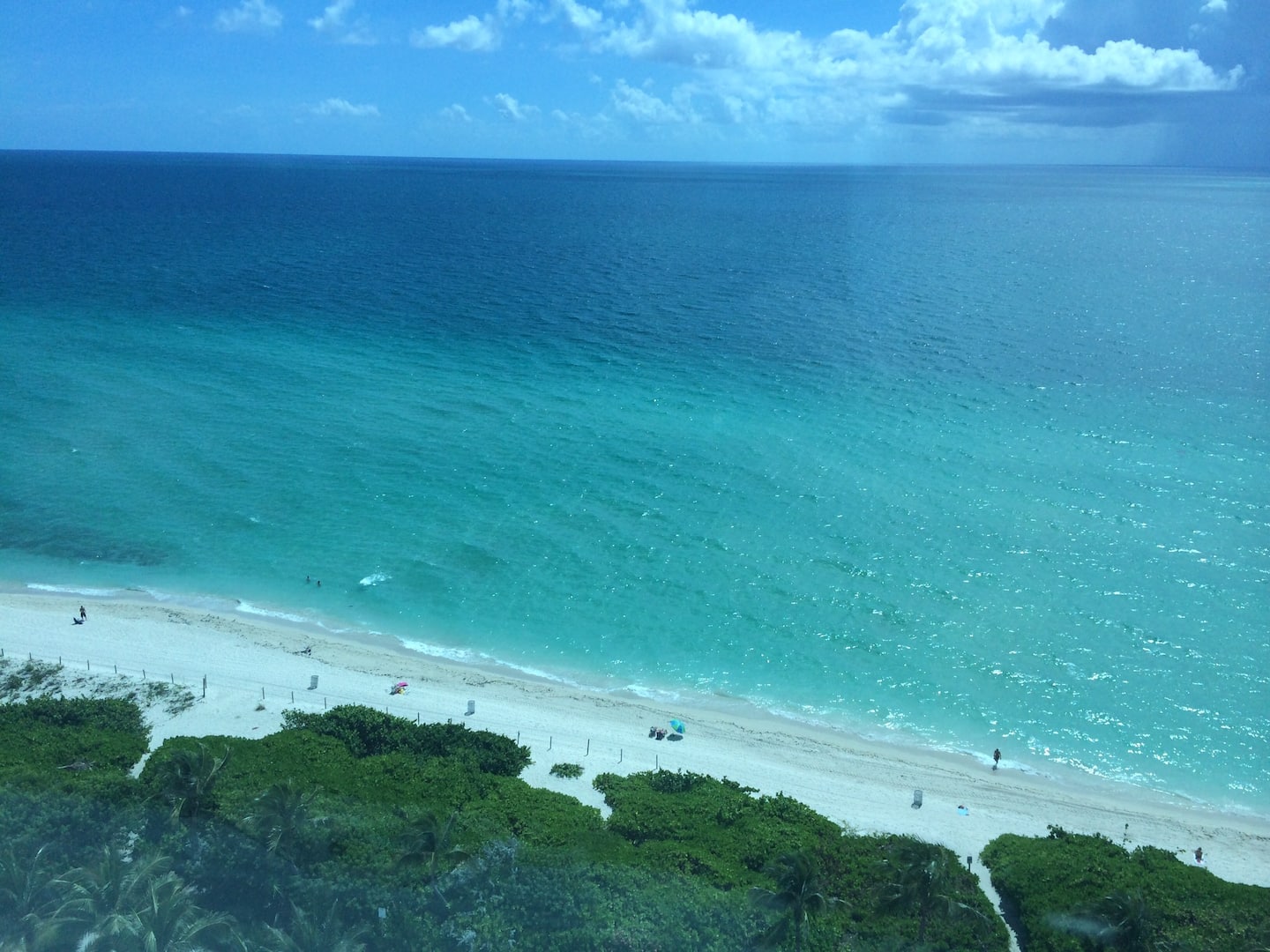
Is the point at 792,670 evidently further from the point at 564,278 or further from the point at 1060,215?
the point at 1060,215

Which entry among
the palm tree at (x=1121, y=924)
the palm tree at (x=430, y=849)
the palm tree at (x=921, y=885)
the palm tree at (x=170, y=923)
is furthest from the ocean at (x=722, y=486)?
the palm tree at (x=170, y=923)

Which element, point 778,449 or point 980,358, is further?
point 980,358

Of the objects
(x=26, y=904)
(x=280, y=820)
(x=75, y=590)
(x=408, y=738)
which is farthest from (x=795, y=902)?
(x=75, y=590)

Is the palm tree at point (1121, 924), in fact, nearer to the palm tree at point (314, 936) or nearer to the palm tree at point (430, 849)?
the palm tree at point (430, 849)

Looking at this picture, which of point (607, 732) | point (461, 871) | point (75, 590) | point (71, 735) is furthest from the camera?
point (75, 590)

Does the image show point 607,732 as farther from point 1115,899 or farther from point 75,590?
point 75,590

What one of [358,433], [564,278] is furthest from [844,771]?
[564,278]
